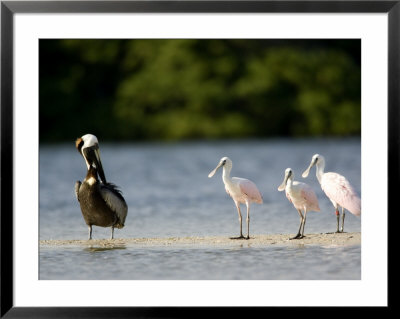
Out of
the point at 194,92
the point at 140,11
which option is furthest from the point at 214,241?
the point at 194,92

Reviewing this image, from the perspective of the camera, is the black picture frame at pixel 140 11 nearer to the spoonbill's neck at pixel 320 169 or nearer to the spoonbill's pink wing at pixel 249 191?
the spoonbill's pink wing at pixel 249 191

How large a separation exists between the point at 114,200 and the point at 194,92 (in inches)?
461

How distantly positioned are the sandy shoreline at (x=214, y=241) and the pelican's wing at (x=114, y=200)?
205 millimetres

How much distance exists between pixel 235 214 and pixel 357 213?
2.07 metres

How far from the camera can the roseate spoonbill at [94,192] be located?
18.4 ft

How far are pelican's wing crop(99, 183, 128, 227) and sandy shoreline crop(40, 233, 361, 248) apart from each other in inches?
8.1

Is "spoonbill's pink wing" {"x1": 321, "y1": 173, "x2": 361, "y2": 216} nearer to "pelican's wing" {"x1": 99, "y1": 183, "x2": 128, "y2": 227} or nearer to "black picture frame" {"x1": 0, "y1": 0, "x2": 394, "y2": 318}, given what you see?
"black picture frame" {"x1": 0, "y1": 0, "x2": 394, "y2": 318}

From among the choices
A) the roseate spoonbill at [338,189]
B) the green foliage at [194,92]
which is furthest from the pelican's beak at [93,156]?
the green foliage at [194,92]

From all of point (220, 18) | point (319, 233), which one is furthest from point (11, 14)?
point (319, 233)

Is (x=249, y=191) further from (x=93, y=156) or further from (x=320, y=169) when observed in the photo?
(x=93, y=156)

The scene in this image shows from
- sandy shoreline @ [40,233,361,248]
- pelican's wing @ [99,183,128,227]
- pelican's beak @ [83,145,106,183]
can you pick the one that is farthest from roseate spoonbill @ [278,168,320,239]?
pelican's beak @ [83,145,106,183]

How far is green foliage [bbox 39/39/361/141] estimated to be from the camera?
15.8 metres

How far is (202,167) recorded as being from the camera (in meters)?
12.7

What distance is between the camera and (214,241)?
555cm
